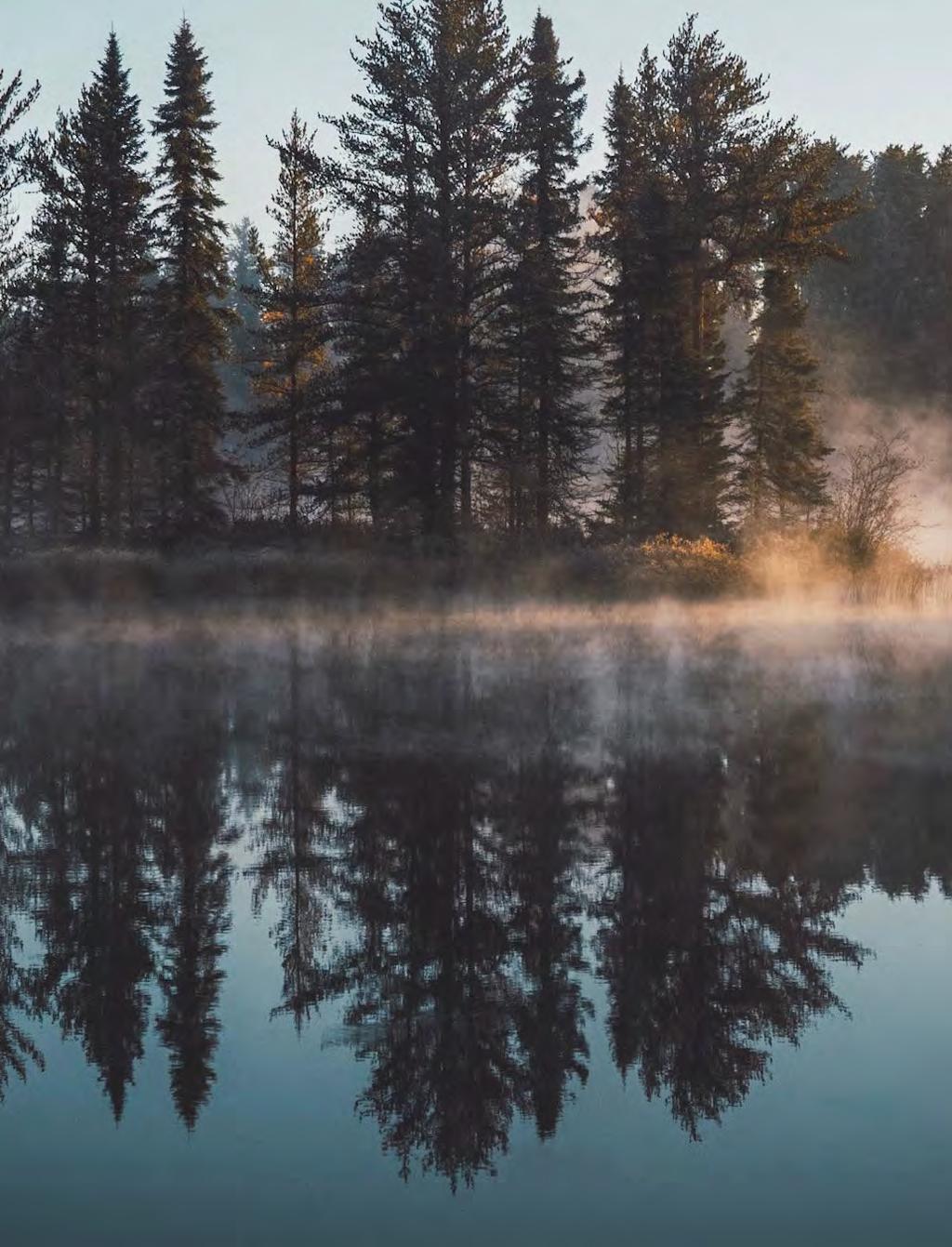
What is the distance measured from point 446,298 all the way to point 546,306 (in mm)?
3026

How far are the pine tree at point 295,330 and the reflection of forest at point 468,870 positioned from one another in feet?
77.6

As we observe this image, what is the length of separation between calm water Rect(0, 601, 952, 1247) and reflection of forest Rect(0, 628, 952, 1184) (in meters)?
0.03

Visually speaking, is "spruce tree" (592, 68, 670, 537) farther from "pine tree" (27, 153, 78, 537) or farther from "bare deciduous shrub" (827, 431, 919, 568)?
"pine tree" (27, 153, 78, 537)

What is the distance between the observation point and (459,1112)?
5223mm

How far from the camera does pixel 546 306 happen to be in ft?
119

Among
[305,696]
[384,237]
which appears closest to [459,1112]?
[305,696]

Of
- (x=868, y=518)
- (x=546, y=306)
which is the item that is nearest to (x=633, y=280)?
(x=546, y=306)

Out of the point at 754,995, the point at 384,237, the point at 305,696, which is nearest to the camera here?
the point at 754,995

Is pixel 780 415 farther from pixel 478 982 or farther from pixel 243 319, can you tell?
pixel 478 982

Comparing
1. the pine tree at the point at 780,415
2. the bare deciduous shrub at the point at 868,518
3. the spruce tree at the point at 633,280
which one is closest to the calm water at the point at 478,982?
the bare deciduous shrub at the point at 868,518

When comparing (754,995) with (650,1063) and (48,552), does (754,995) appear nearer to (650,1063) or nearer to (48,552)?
(650,1063)

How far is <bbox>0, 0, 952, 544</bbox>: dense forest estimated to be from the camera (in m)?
35.2

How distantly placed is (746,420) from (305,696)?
31920 millimetres

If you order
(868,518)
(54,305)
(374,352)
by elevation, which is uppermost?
(54,305)
